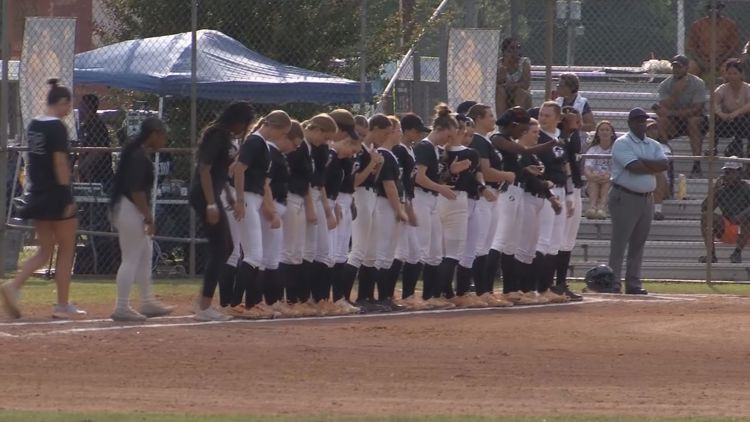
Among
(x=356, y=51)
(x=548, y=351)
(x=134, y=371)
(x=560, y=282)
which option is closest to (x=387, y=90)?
(x=356, y=51)

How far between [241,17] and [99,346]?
9858mm

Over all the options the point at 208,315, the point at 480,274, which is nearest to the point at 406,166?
the point at 480,274

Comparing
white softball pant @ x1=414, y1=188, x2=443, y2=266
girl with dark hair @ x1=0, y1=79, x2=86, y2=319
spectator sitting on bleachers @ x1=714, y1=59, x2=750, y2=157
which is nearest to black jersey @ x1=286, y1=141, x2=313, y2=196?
white softball pant @ x1=414, y1=188, x2=443, y2=266

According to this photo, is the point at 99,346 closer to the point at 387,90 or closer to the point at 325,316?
the point at 325,316

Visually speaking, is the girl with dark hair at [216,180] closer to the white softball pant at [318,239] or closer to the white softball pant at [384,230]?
the white softball pant at [318,239]

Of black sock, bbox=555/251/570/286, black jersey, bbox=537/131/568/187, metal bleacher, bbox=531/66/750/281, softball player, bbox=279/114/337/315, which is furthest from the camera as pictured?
metal bleacher, bbox=531/66/750/281

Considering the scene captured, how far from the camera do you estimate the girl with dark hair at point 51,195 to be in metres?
11.6

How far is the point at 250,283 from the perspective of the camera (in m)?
12.4

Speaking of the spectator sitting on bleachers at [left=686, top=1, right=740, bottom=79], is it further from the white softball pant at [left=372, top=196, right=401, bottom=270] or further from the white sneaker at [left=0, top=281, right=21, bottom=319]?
the white sneaker at [left=0, top=281, right=21, bottom=319]

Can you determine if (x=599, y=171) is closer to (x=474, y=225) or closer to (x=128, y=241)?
(x=474, y=225)

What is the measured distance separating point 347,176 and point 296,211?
2.22 feet

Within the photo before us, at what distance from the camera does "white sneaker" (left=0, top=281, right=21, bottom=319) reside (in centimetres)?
1186

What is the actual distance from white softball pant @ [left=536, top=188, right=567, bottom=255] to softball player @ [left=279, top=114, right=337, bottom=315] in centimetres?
265

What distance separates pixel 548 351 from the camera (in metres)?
10.8
